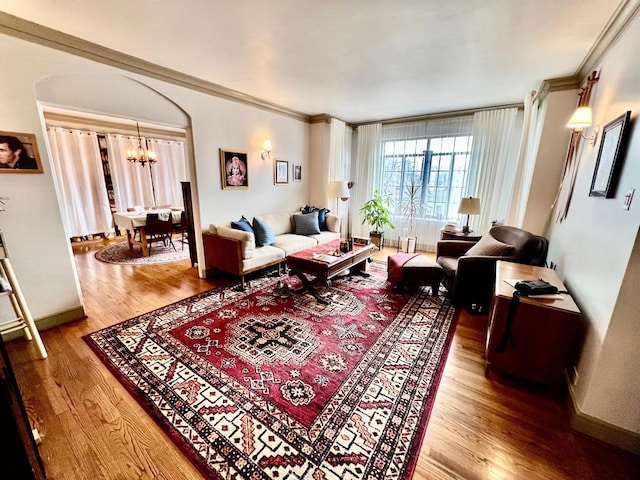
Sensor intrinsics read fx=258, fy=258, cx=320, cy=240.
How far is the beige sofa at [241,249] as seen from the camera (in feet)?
10.8

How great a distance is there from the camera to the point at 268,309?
2846 mm

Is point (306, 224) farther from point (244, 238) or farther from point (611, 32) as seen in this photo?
point (611, 32)

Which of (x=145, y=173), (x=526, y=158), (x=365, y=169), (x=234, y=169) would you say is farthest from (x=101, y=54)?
(x=526, y=158)

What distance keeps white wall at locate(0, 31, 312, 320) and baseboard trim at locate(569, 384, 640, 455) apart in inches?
158

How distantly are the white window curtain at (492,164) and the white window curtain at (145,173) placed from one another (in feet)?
23.1

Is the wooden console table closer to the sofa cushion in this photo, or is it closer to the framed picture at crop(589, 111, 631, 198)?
the framed picture at crop(589, 111, 631, 198)

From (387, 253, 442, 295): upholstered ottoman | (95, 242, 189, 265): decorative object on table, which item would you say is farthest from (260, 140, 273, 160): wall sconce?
(387, 253, 442, 295): upholstered ottoman

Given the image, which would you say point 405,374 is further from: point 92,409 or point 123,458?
point 92,409

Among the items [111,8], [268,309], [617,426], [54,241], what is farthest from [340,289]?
[111,8]

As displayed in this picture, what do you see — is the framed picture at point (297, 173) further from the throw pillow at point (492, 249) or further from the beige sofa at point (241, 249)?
the throw pillow at point (492, 249)

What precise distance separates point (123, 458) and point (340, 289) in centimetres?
246

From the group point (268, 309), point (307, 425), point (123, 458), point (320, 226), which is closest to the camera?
point (123, 458)

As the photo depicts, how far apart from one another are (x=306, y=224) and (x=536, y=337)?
135 inches

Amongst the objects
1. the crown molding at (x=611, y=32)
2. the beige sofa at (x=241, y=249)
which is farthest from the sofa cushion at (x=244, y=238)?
the crown molding at (x=611, y=32)
